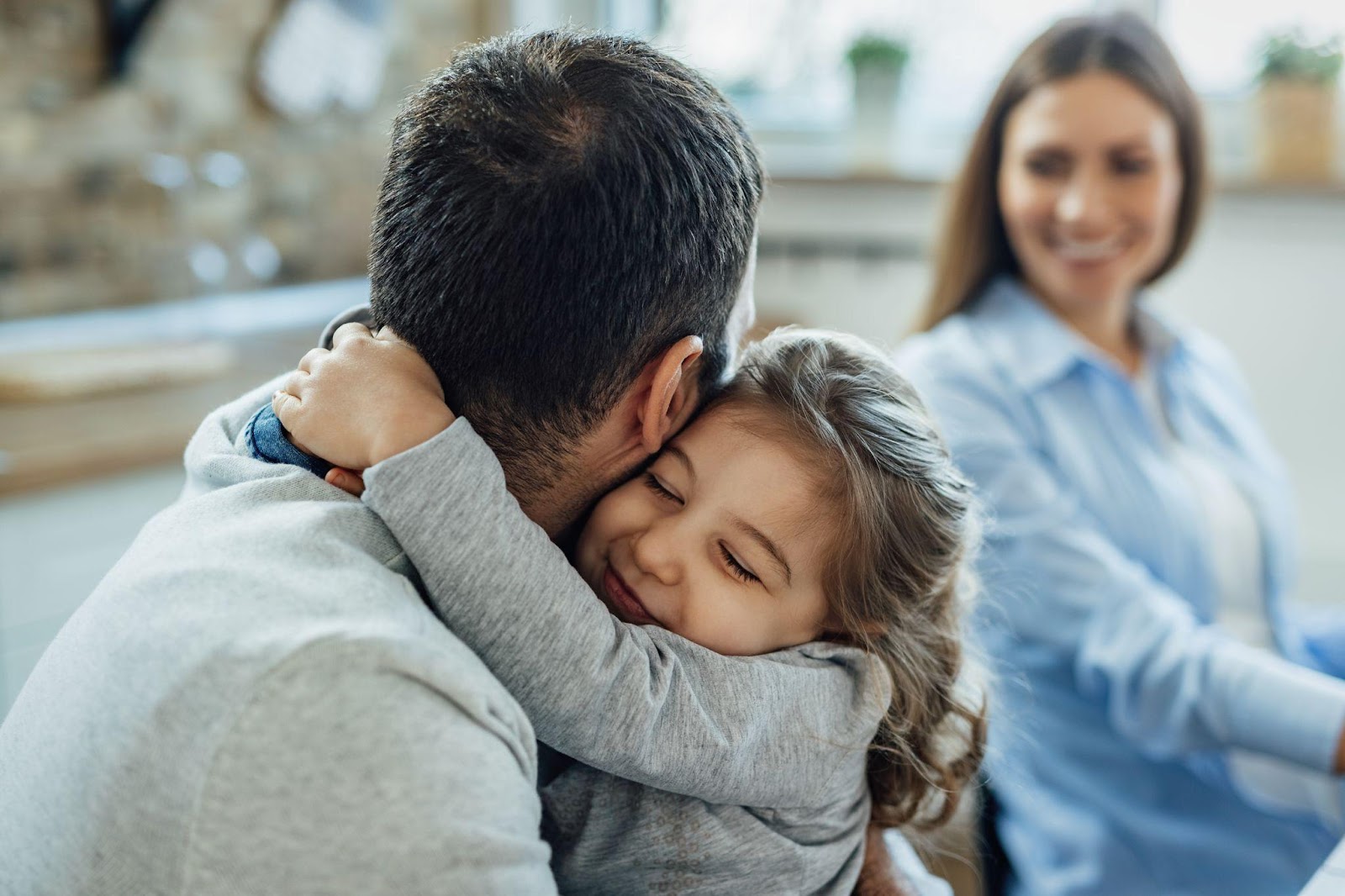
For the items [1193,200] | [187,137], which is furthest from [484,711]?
[187,137]

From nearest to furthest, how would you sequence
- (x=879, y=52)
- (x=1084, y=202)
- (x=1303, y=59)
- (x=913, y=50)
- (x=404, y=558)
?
(x=404, y=558)
(x=1084, y=202)
(x=1303, y=59)
(x=879, y=52)
(x=913, y=50)

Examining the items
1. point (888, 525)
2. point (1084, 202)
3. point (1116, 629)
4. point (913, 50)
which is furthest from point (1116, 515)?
point (913, 50)

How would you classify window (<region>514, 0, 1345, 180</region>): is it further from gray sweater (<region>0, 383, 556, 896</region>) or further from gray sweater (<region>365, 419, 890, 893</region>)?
gray sweater (<region>0, 383, 556, 896</region>)

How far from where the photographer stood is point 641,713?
0.86m

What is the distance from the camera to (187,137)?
2.94 m

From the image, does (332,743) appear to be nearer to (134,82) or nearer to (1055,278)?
(1055,278)

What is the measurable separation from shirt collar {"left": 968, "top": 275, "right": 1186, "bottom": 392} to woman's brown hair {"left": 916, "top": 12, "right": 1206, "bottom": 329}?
52mm

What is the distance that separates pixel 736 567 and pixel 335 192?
98.7 inches

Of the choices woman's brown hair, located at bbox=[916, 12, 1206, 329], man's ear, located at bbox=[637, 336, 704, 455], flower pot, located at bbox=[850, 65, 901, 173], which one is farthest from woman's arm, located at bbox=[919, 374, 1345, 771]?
flower pot, located at bbox=[850, 65, 901, 173]

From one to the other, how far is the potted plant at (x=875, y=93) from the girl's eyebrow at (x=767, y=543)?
7.18ft

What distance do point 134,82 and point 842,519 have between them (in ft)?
7.72

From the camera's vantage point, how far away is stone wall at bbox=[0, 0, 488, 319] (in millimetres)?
2627

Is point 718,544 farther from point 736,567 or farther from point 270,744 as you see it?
point 270,744

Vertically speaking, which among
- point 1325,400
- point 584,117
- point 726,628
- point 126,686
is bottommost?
point 1325,400
